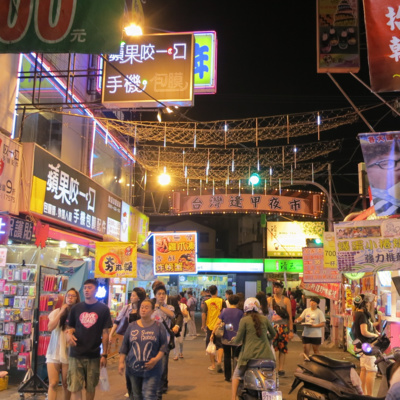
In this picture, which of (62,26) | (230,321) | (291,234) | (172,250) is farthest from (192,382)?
(291,234)

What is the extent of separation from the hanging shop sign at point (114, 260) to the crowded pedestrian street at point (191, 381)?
225 centimetres

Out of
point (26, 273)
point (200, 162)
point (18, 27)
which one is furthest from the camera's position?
point (200, 162)

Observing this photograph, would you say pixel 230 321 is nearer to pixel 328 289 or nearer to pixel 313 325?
pixel 313 325

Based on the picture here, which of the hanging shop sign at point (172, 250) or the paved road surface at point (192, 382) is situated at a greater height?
the hanging shop sign at point (172, 250)

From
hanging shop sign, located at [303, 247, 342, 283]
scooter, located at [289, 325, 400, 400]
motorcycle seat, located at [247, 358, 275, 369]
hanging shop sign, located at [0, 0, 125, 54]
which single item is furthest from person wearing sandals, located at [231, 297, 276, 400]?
hanging shop sign, located at [303, 247, 342, 283]

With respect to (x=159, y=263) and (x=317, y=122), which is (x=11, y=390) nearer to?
(x=159, y=263)

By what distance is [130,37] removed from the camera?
32.4ft

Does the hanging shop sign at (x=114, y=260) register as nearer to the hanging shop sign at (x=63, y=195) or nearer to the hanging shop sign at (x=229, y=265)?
the hanging shop sign at (x=63, y=195)

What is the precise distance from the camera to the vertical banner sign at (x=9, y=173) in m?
8.85

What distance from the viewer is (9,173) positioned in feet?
29.9

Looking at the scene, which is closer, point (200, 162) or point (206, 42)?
point (206, 42)

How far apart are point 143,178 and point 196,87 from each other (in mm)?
10127

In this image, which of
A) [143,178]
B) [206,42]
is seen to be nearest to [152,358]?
[206,42]

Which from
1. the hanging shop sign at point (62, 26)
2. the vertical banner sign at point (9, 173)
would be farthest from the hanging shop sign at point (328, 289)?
the hanging shop sign at point (62, 26)
